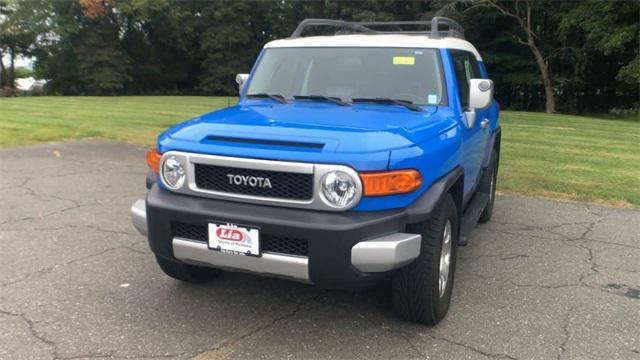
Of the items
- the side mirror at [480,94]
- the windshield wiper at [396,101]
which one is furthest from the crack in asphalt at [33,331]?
the side mirror at [480,94]

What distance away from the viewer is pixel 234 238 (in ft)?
10.6

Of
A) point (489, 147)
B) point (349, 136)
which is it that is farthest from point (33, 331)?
point (489, 147)

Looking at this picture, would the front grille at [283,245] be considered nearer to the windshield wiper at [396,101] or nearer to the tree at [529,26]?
the windshield wiper at [396,101]

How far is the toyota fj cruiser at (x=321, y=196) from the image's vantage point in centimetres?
311

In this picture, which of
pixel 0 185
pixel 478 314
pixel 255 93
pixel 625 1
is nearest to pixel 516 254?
pixel 478 314

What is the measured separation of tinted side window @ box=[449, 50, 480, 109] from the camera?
4652mm

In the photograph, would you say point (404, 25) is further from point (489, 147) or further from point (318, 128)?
point (318, 128)

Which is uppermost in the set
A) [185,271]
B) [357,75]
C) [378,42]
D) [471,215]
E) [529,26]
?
[529,26]

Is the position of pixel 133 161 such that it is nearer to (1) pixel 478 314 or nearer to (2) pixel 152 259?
(2) pixel 152 259

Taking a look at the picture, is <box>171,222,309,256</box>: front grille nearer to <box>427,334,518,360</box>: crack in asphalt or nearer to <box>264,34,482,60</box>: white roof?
<box>427,334,518,360</box>: crack in asphalt

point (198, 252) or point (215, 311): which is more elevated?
point (198, 252)

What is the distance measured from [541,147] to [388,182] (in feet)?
33.2

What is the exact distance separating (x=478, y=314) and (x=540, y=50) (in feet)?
114

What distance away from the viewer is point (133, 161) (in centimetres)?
981
